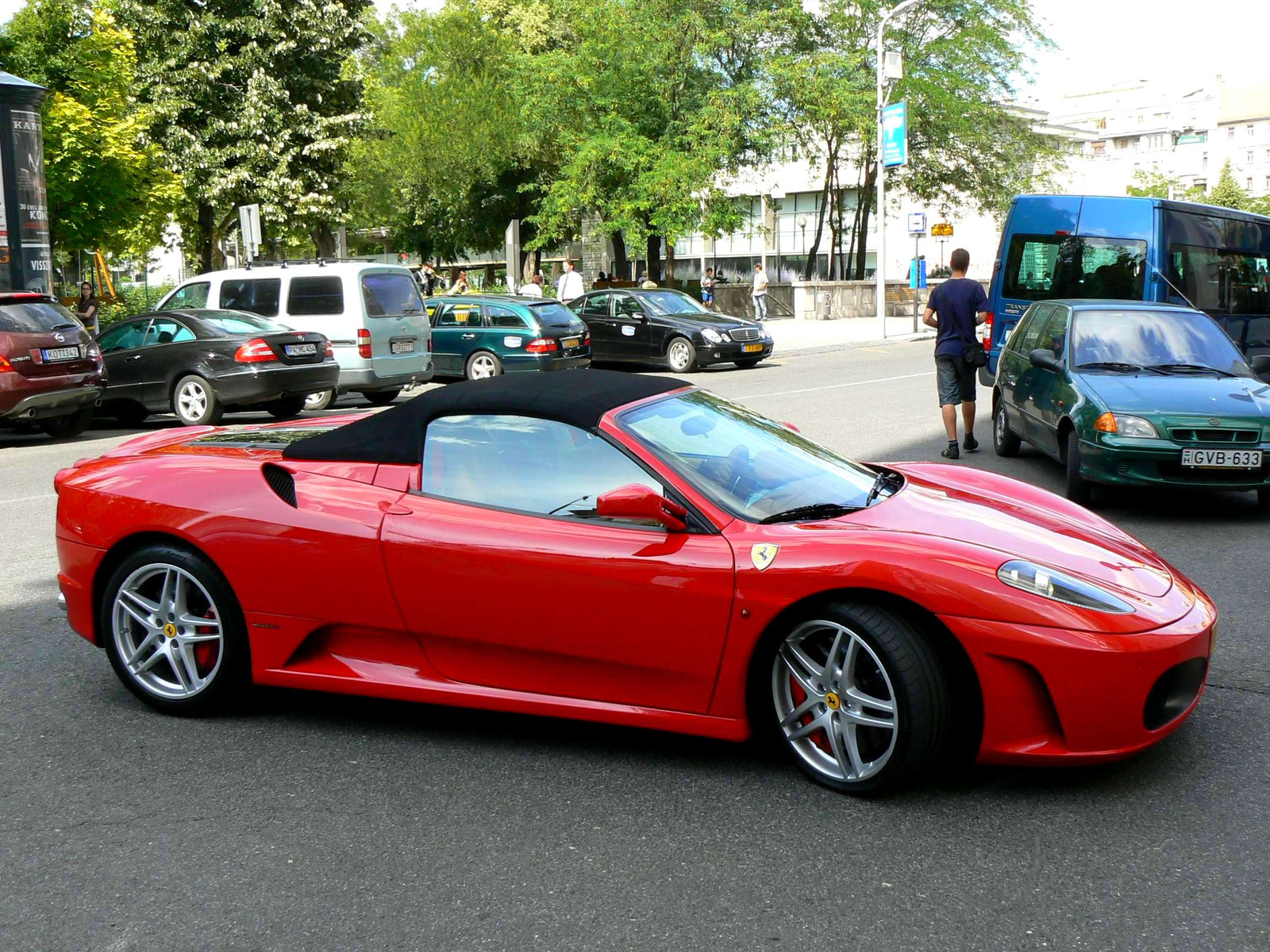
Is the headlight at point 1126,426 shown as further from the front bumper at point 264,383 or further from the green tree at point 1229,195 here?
the green tree at point 1229,195

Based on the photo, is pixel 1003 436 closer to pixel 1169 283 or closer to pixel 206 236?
pixel 1169 283

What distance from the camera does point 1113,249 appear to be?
48.9 ft

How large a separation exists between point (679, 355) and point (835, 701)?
749 inches

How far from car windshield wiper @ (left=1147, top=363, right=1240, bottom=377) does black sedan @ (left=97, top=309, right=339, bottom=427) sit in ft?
31.9

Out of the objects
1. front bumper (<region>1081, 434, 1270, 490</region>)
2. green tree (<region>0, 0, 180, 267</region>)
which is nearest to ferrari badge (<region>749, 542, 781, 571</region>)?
front bumper (<region>1081, 434, 1270, 490</region>)

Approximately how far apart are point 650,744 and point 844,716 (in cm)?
81

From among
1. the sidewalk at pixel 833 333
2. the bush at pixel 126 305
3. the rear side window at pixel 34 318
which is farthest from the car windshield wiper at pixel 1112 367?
the bush at pixel 126 305

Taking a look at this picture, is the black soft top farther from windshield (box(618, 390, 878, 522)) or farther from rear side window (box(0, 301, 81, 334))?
rear side window (box(0, 301, 81, 334))

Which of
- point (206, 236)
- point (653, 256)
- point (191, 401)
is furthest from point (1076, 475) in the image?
point (206, 236)

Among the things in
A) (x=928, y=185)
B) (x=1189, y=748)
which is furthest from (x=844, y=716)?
(x=928, y=185)

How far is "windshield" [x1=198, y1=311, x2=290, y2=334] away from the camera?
1525cm

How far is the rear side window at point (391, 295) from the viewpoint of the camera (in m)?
16.6

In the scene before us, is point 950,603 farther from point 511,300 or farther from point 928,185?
point 928,185

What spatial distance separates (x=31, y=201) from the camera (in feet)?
57.2
